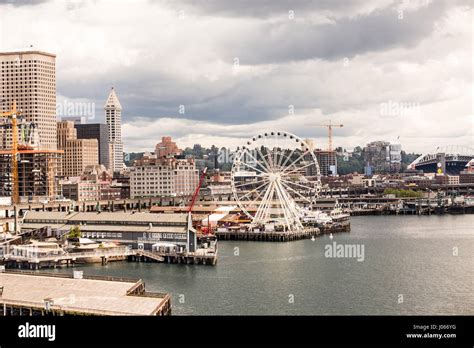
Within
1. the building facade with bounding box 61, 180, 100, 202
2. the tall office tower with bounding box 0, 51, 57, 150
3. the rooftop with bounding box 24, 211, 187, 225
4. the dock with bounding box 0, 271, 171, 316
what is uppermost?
the tall office tower with bounding box 0, 51, 57, 150

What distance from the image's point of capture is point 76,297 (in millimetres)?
23141

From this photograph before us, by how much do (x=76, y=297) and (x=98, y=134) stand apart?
127969 millimetres

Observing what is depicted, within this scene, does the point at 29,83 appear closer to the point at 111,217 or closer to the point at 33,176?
the point at 33,176

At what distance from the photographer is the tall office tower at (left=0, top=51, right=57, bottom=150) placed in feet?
353

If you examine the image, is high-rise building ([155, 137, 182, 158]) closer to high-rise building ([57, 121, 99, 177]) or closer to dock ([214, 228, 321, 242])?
high-rise building ([57, 121, 99, 177])

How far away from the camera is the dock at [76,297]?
21.7m

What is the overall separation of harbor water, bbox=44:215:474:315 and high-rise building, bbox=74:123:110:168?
103 m

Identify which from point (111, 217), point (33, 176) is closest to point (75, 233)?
point (111, 217)

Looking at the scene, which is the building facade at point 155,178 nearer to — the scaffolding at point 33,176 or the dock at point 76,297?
the scaffolding at point 33,176

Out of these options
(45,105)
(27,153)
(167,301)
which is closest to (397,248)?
(167,301)

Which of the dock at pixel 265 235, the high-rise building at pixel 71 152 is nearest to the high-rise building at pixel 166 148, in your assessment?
the high-rise building at pixel 71 152

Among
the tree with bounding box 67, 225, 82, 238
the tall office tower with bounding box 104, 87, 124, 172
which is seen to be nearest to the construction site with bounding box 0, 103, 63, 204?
the tree with bounding box 67, 225, 82, 238

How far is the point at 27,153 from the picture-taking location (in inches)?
3012
